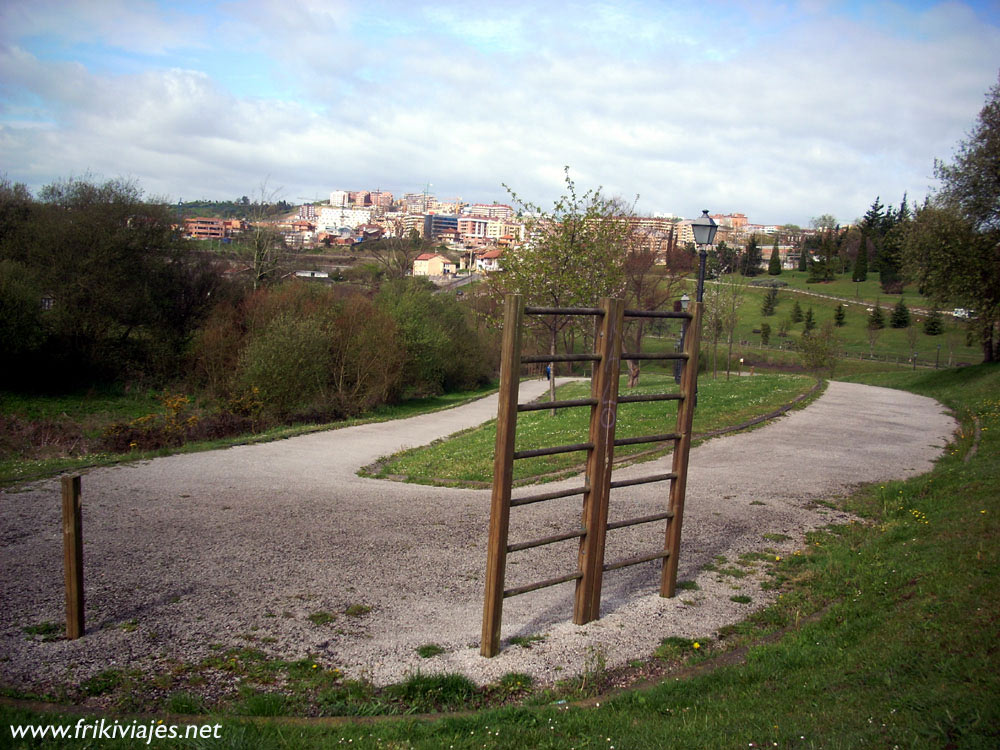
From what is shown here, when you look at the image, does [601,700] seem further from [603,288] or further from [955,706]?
[603,288]

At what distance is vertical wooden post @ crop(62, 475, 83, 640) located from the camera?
5.01 m

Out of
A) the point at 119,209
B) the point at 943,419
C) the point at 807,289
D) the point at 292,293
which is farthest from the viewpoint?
the point at 807,289

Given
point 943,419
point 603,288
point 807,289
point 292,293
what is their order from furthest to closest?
point 807,289
point 292,293
point 603,288
point 943,419

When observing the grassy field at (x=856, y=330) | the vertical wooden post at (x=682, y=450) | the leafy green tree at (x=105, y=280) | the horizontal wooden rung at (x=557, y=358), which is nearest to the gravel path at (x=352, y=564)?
the vertical wooden post at (x=682, y=450)

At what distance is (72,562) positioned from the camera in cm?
505

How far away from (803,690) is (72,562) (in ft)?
15.8

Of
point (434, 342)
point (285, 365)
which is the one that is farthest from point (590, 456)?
point (434, 342)

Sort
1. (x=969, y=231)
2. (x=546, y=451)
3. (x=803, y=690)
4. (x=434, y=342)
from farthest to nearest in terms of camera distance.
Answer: (x=434, y=342), (x=969, y=231), (x=546, y=451), (x=803, y=690)

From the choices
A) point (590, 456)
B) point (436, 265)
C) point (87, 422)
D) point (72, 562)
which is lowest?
point (87, 422)

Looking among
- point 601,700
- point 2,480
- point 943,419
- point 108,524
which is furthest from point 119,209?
point 601,700

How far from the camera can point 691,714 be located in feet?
13.1

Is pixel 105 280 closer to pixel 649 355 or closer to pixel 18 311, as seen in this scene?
pixel 18 311

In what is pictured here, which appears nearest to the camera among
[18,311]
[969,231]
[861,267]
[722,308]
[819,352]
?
[969,231]

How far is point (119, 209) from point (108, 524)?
3443 centimetres
